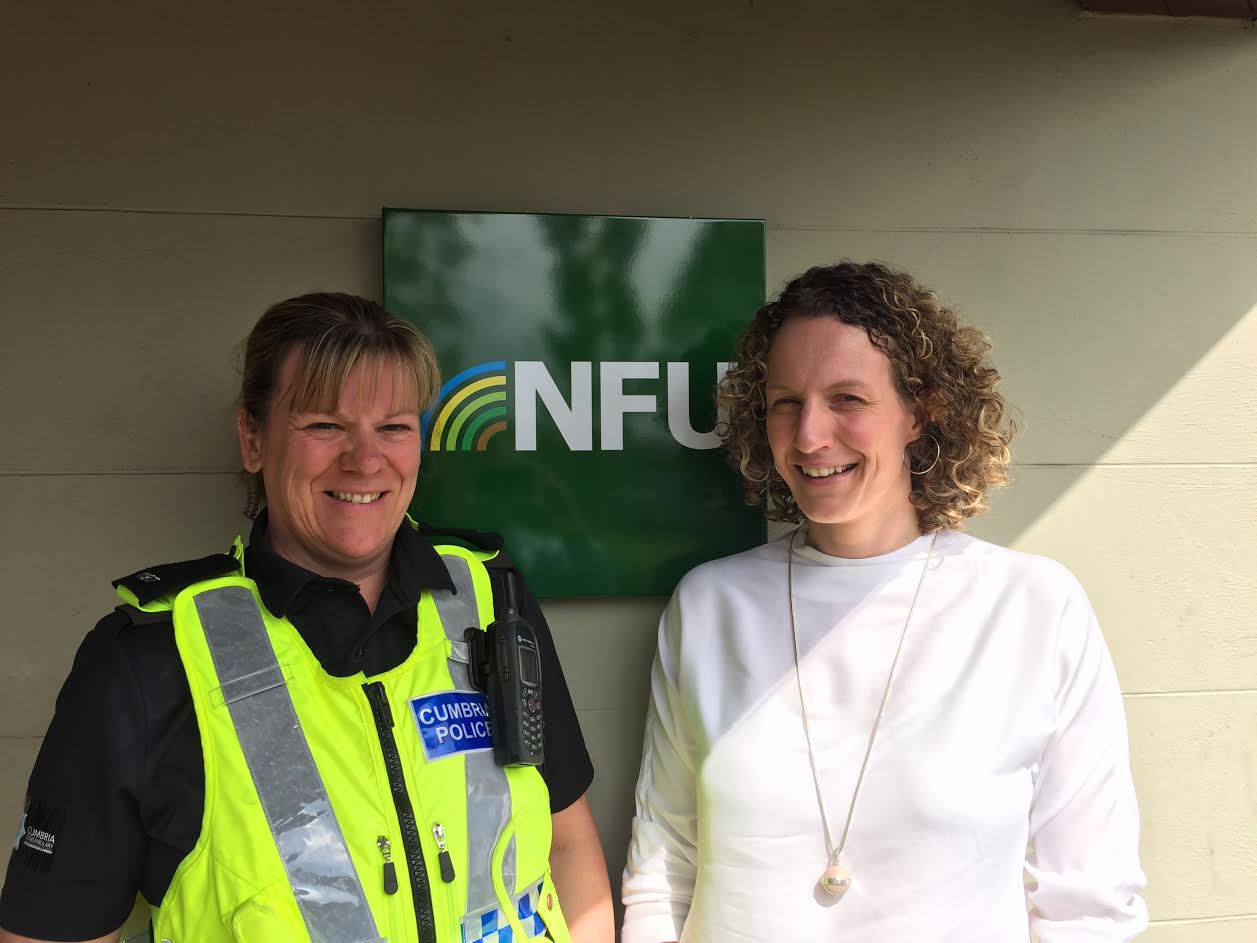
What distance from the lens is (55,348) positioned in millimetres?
1945

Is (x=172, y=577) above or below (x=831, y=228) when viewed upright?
below

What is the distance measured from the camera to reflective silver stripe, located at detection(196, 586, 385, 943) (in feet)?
4.47

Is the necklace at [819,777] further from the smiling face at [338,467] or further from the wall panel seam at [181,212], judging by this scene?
the wall panel seam at [181,212]

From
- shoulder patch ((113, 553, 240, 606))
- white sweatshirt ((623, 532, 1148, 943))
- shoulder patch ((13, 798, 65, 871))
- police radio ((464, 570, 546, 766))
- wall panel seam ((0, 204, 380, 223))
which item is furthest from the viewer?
wall panel seam ((0, 204, 380, 223))

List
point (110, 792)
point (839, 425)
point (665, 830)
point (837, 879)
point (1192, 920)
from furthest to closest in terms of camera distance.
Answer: point (1192, 920), point (665, 830), point (839, 425), point (837, 879), point (110, 792)

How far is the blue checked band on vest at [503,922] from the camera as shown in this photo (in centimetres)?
144

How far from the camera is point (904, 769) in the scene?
167cm

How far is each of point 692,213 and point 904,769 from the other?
1150mm

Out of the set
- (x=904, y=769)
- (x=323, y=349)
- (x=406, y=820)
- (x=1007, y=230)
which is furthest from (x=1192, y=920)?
(x=323, y=349)

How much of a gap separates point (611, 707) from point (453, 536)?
53 centimetres

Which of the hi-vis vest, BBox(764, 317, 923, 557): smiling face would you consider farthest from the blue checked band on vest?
BBox(764, 317, 923, 557): smiling face

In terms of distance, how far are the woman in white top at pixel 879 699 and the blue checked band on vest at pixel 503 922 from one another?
12.0 inches

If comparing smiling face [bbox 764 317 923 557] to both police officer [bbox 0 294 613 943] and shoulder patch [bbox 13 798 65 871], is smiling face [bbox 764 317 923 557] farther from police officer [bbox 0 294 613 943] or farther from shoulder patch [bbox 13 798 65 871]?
shoulder patch [bbox 13 798 65 871]

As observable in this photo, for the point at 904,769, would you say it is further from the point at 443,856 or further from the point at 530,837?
the point at 443,856
